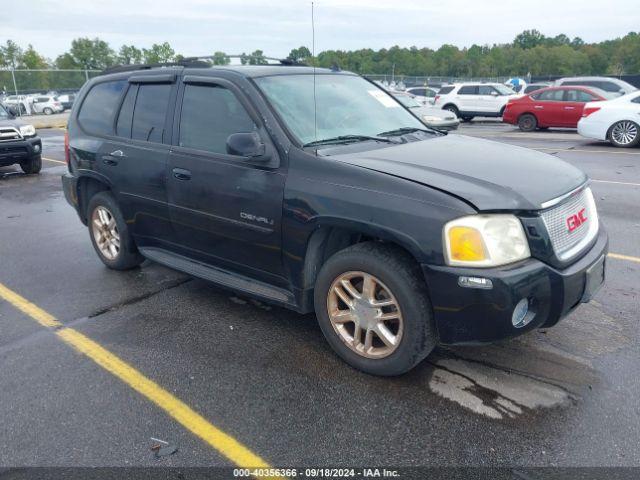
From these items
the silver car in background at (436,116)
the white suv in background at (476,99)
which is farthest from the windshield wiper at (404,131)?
the white suv in background at (476,99)

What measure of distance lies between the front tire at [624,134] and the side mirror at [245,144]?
484 inches

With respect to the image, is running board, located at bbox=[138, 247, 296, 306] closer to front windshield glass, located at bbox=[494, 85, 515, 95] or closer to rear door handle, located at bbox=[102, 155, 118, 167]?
rear door handle, located at bbox=[102, 155, 118, 167]

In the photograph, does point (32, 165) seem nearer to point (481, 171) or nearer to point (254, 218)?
point (254, 218)

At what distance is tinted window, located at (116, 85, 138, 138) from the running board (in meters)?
1.02

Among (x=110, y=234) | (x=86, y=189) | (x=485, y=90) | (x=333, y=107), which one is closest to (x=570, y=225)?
(x=333, y=107)

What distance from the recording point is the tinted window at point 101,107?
494 cm

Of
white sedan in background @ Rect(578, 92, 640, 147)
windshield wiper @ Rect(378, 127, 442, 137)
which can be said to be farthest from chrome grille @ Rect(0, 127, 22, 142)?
white sedan in background @ Rect(578, 92, 640, 147)

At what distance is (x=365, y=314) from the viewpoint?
3.27 metres

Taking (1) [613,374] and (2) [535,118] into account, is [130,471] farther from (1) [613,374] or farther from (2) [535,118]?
(2) [535,118]

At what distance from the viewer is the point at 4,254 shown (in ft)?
19.8

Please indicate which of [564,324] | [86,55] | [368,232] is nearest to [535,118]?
[564,324]

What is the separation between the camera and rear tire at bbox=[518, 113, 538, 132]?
18.3 m

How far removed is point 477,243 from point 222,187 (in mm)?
1817

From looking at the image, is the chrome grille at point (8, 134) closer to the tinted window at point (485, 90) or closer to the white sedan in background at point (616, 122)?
the white sedan in background at point (616, 122)
